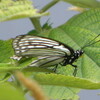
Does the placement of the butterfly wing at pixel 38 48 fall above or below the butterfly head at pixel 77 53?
above

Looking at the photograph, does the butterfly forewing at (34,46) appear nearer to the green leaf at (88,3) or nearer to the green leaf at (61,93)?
the green leaf at (61,93)

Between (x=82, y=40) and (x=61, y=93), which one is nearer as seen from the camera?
(x=61, y=93)

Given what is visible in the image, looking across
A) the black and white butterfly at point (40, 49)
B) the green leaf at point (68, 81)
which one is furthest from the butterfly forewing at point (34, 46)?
the green leaf at point (68, 81)

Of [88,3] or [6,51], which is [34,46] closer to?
[6,51]

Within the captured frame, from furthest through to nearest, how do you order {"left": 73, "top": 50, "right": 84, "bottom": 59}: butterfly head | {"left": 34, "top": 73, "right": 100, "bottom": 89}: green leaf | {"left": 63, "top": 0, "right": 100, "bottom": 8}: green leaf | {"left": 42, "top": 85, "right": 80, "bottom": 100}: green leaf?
{"left": 63, "top": 0, "right": 100, "bottom": 8}: green leaf → {"left": 73, "top": 50, "right": 84, "bottom": 59}: butterfly head → {"left": 42, "top": 85, "right": 80, "bottom": 100}: green leaf → {"left": 34, "top": 73, "right": 100, "bottom": 89}: green leaf

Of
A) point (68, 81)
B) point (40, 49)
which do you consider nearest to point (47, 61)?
point (40, 49)

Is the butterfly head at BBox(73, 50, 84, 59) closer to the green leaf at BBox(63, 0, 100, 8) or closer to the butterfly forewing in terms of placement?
the butterfly forewing

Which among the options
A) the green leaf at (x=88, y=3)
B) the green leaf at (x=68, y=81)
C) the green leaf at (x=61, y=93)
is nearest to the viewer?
the green leaf at (x=68, y=81)

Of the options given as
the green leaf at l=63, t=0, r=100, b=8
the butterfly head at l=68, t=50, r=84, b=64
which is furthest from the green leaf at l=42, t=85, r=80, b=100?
the green leaf at l=63, t=0, r=100, b=8
